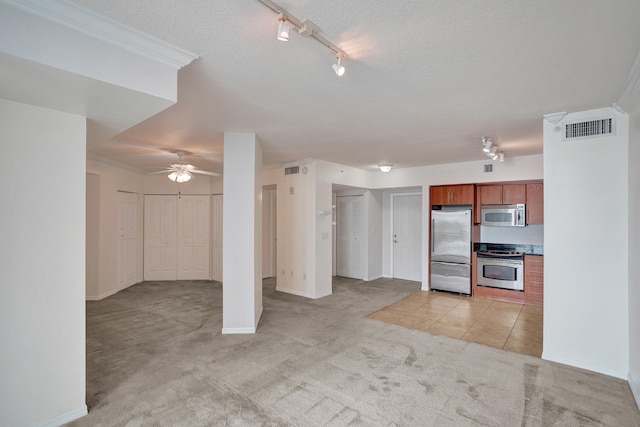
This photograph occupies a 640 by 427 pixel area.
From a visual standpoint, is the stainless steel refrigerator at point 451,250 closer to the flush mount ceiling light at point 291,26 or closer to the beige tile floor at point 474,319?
the beige tile floor at point 474,319

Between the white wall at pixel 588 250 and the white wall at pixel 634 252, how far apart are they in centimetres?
12

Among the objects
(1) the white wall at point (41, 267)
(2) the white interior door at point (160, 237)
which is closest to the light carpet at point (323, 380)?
(1) the white wall at point (41, 267)

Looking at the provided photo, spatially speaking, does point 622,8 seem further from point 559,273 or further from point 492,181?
point 492,181

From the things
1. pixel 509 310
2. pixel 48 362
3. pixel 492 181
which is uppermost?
pixel 492 181

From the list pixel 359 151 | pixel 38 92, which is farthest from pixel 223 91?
pixel 359 151

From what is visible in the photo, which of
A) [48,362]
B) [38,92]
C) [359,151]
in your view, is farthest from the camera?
[359,151]

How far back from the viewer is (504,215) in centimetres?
583

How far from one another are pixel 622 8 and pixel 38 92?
3339mm

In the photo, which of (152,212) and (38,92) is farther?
(152,212)

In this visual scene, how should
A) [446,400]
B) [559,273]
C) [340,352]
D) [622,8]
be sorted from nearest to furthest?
[622,8] < [446,400] < [559,273] < [340,352]

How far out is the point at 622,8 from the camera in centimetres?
160

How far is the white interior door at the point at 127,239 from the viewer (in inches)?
253

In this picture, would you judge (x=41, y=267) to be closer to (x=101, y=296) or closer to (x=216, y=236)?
(x=101, y=296)

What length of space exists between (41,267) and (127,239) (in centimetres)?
492
